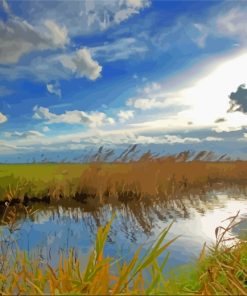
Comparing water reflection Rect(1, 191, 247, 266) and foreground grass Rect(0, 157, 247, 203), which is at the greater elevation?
foreground grass Rect(0, 157, 247, 203)

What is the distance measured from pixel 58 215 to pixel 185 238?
3507mm

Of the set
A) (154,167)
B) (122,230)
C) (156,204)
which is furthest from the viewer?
(154,167)

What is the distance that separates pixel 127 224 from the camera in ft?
30.6

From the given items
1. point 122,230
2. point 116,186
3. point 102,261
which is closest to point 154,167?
point 116,186

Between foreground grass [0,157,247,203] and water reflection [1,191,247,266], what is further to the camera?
foreground grass [0,157,247,203]

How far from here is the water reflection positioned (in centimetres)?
716

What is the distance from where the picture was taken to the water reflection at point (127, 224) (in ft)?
23.5

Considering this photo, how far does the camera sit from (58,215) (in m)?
10.5

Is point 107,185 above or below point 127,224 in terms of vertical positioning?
above

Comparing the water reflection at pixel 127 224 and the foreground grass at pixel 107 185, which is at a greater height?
the foreground grass at pixel 107 185

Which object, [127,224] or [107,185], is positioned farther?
[107,185]

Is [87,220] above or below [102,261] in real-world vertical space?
below

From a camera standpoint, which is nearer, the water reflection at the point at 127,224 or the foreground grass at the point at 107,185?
the water reflection at the point at 127,224

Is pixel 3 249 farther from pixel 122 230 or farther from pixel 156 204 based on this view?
pixel 156 204
